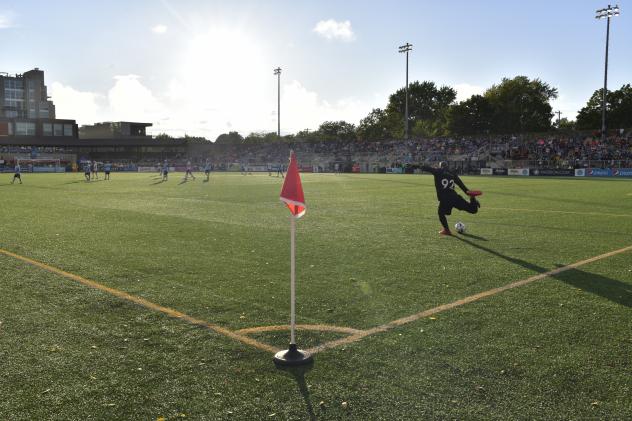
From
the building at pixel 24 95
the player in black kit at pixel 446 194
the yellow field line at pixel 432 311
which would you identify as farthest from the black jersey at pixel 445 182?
the building at pixel 24 95

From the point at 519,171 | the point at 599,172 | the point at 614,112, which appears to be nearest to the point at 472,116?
the point at 614,112

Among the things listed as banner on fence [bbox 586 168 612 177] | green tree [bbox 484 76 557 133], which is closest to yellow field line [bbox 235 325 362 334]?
banner on fence [bbox 586 168 612 177]

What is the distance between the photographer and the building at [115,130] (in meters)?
117

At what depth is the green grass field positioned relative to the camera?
386 cm

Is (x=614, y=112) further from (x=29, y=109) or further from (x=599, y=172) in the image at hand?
(x=29, y=109)

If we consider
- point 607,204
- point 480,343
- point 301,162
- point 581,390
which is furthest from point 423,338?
point 301,162

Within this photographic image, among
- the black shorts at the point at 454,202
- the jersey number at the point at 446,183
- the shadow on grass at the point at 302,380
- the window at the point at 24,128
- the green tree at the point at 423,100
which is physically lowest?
the shadow on grass at the point at 302,380

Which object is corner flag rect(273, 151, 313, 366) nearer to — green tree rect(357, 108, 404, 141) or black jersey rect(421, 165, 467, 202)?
black jersey rect(421, 165, 467, 202)

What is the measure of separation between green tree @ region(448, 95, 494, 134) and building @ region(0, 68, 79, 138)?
7892 centimetres

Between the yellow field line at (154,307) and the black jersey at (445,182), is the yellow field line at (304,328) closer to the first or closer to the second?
the yellow field line at (154,307)

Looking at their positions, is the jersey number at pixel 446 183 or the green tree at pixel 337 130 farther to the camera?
the green tree at pixel 337 130

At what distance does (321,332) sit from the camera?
5.37 m

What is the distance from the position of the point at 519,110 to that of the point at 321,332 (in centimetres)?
9297

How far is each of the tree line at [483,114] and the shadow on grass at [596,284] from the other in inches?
3088
